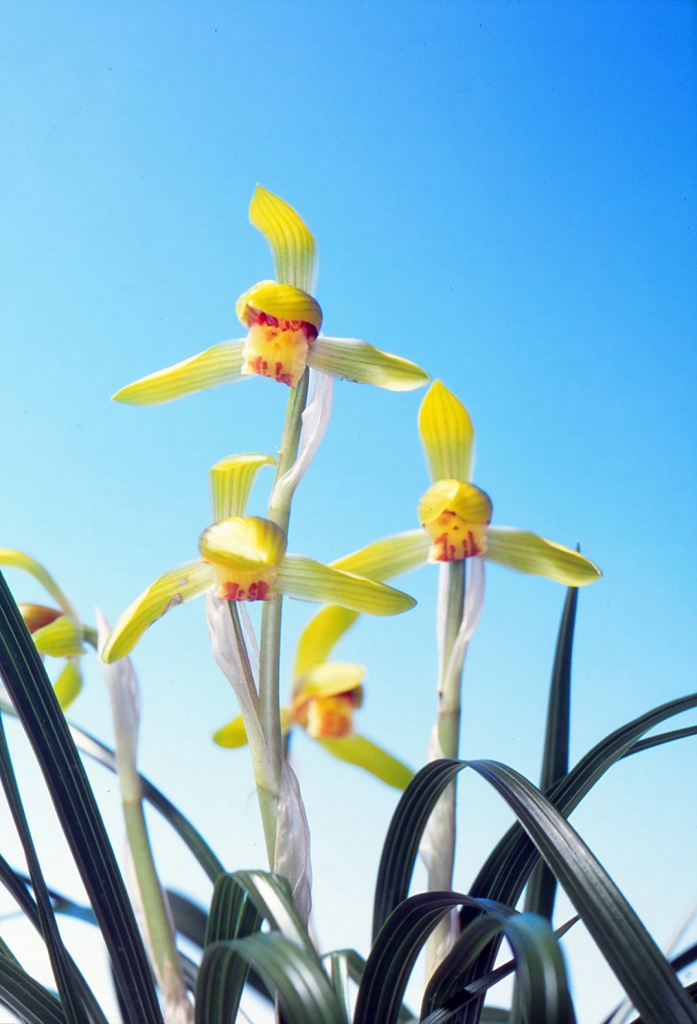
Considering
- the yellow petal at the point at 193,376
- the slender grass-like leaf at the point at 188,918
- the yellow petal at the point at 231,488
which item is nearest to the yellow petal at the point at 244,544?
the yellow petal at the point at 231,488

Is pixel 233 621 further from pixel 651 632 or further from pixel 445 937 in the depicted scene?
pixel 651 632

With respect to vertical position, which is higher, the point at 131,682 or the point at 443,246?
the point at 443,246

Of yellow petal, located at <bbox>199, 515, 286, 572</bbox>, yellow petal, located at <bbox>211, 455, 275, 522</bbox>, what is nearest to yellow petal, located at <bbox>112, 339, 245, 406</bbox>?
yellow petal, located at <bbox>211, 455, 275, 522</bbox>

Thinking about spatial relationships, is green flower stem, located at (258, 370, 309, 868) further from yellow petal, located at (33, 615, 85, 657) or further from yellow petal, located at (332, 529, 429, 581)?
yellow petal, located at (33, 615, 85, 657)

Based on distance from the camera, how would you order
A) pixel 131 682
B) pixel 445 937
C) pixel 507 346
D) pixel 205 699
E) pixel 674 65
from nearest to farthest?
pixel 445 937 → pixel 131 682 → pixel 205 699 → pixel 507 346 → pixel 674 65

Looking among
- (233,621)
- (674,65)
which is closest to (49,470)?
(233,621)

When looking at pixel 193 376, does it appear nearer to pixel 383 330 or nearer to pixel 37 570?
pixel 37 570

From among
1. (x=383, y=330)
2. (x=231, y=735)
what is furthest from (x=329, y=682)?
(x=383, y=330)

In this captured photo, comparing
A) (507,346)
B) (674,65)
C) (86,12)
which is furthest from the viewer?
(674,65)
